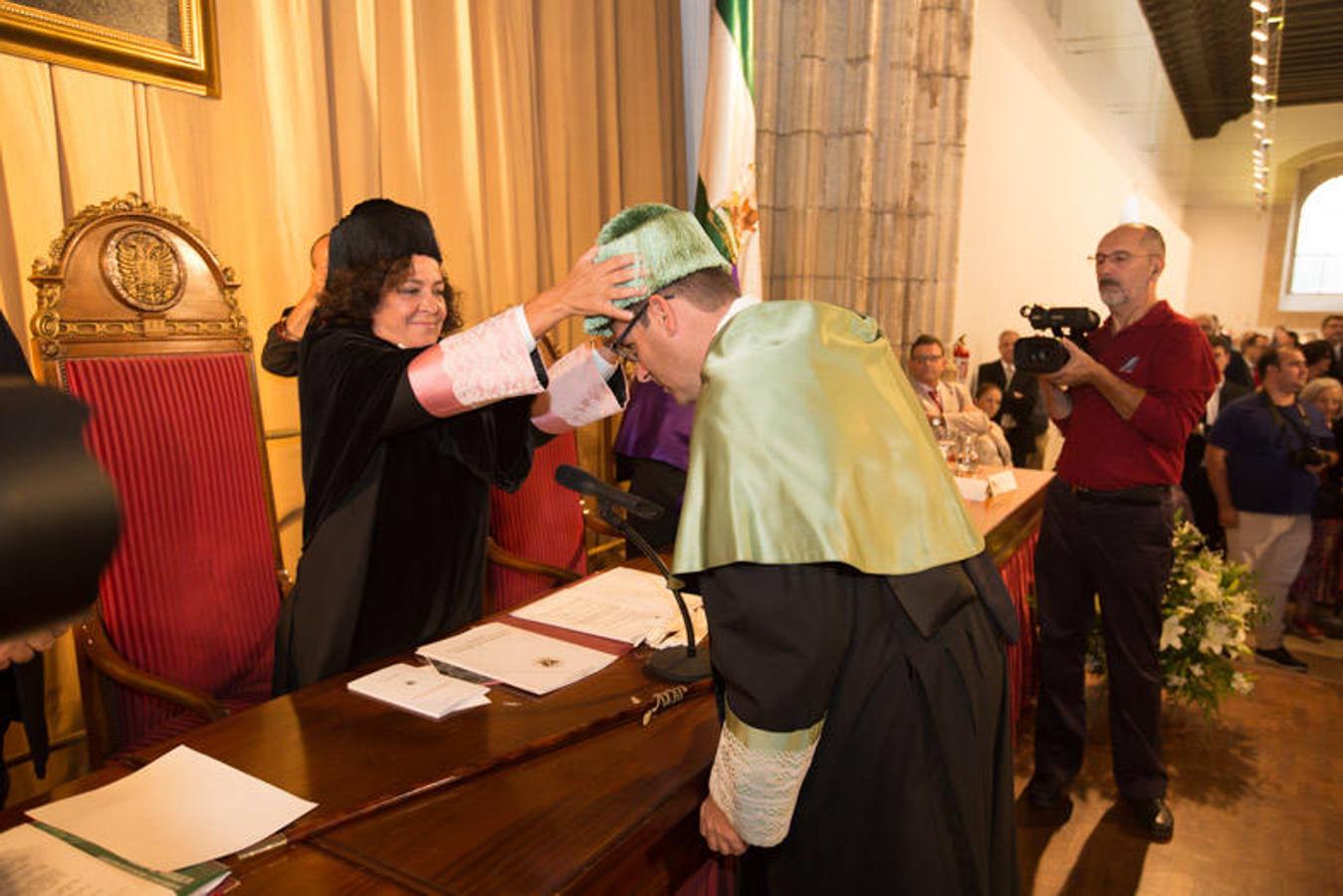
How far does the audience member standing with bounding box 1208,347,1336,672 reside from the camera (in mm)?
4355

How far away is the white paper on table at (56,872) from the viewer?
907mm

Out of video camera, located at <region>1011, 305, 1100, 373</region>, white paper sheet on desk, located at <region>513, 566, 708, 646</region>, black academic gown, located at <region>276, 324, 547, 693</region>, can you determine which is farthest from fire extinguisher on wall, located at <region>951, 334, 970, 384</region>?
black academic gown, located at <region>276, 324, 547, 693</region>

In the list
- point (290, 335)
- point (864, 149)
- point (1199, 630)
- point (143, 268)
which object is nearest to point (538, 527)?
point (290, 335)

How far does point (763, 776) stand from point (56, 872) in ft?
2.72

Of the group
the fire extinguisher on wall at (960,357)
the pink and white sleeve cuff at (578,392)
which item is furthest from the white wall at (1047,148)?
the pink and white sleeve cuff at (578,392)

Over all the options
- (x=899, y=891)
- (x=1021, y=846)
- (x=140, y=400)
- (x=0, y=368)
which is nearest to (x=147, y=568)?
(x=140, y=400)

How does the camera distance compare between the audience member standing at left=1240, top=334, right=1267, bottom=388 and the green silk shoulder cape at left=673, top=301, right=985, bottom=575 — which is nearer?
the green silk shoulder cape at left=673, top=301, right=985, bottom=575

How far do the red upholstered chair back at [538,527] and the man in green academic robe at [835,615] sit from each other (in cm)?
191

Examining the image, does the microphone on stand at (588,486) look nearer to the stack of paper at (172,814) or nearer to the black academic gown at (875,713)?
the black academic gown at (875,713)

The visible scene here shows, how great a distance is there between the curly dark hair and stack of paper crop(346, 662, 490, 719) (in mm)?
795

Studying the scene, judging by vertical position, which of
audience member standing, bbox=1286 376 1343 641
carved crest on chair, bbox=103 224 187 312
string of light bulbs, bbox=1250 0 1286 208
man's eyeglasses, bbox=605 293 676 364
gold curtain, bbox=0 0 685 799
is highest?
string of light bulbs, bbox=1250 0 1286 208

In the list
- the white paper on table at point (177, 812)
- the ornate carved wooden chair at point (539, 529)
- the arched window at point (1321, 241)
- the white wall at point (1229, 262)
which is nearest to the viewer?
the white paper on table at point (177, 812)

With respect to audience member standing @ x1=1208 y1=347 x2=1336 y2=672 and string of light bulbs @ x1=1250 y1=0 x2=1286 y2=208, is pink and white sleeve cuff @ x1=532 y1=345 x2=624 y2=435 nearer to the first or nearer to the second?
audience member standing @ x1=1208 y1=347 x2=1336 y2=672

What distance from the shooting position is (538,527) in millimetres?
3256
